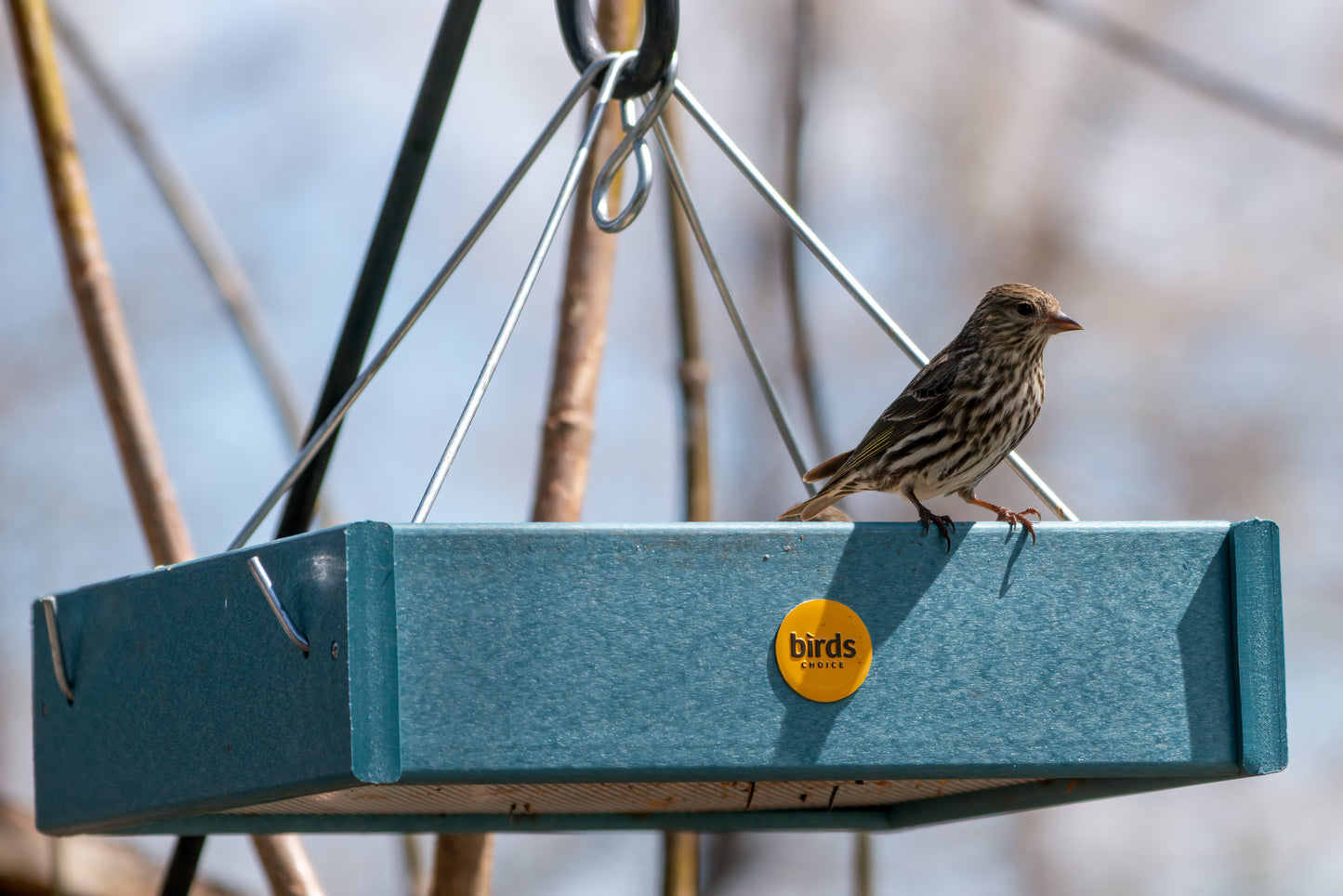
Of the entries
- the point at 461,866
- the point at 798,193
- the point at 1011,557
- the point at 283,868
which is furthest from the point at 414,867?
the point at 1011,557

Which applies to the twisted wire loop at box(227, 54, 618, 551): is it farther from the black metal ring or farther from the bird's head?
the bird's head

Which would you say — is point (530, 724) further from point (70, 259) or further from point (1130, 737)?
point (70, 259)

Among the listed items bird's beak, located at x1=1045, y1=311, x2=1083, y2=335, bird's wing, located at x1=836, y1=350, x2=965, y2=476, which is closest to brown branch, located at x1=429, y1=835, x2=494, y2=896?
bird's wing, located at x1=836, y1=350, x2=965, y2=476

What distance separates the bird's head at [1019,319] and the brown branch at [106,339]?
2.34 m

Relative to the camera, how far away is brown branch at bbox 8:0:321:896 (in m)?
4.64

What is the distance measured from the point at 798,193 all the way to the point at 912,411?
1845 millimetres

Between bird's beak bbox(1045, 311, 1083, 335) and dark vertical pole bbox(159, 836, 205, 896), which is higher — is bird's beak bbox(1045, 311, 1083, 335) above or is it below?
above

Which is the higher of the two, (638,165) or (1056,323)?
(1056,323)

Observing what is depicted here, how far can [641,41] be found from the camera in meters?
3.85

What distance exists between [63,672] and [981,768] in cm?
194

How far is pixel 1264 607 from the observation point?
342cm

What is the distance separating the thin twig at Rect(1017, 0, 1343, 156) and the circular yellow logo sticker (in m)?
3.05

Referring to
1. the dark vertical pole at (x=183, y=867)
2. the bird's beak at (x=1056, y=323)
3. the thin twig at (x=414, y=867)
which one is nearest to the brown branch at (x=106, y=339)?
the dark vertical pole at (x=183, y=867)

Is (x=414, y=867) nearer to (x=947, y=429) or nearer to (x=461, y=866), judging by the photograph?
(x=461, y=866)
